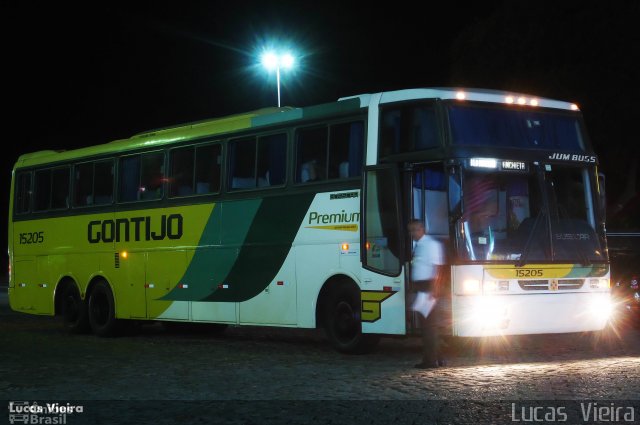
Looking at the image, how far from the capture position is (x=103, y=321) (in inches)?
800

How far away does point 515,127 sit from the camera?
14367 mm

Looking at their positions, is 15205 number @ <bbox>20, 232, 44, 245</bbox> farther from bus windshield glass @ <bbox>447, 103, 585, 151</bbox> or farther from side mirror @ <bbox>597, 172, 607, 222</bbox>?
side mirror @ <bbox>597, 172, 607, 222</bbox>

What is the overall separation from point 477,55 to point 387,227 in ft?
83.9

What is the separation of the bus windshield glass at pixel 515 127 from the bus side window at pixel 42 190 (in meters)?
11.3

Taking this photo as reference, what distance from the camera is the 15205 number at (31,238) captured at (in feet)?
72.8

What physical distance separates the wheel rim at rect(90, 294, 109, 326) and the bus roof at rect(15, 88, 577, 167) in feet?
9.52

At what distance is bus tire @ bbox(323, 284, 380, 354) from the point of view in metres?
14.7

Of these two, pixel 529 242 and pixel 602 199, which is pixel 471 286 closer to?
pixel 529 242

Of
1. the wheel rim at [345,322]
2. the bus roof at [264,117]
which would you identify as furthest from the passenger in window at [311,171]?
the wheel rim at [345,322]

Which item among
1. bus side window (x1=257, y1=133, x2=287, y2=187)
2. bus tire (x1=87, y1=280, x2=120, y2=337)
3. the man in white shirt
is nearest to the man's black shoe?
the man in white shirt

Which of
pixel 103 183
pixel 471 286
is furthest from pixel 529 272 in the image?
pixel 103 183

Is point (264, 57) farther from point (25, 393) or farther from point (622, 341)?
point (25, 393)

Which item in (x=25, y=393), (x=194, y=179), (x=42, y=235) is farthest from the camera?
(x=42, y=235)

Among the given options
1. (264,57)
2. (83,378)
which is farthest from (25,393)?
(264,57)
